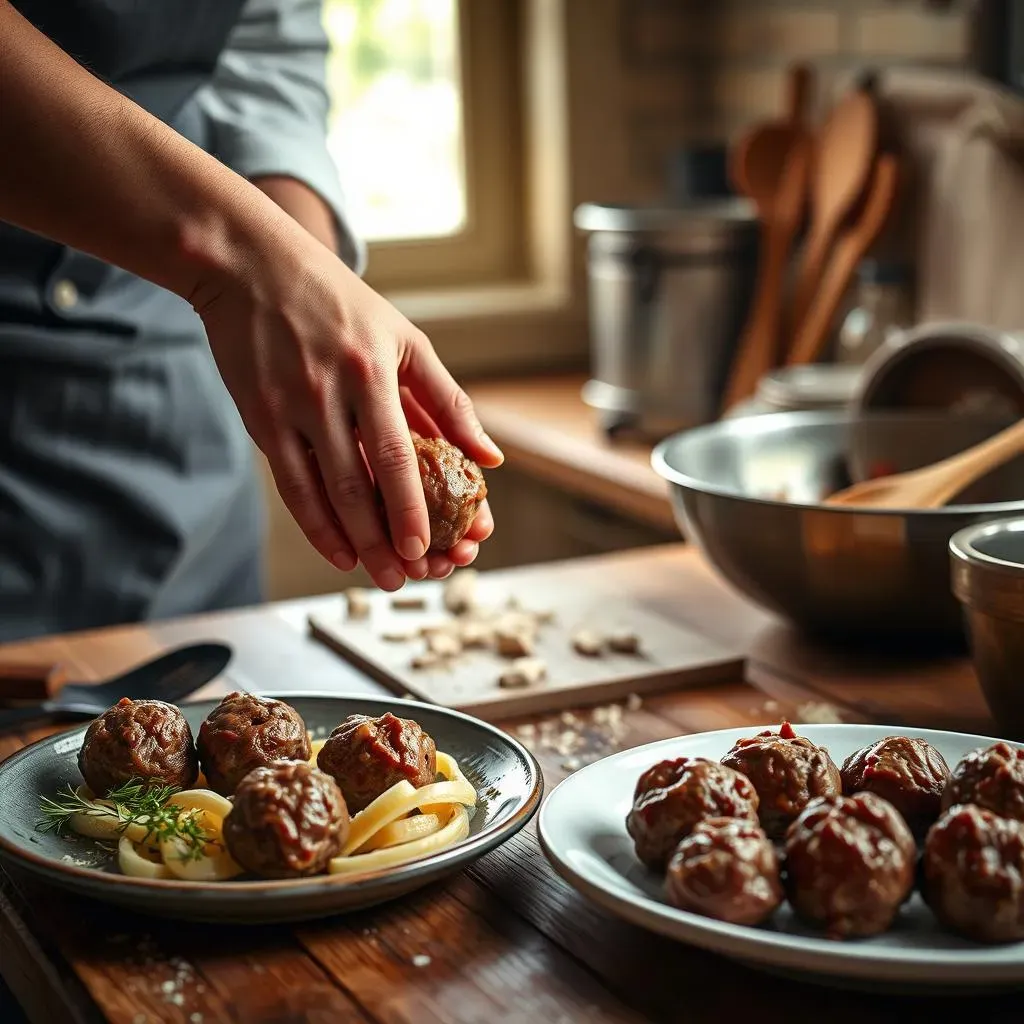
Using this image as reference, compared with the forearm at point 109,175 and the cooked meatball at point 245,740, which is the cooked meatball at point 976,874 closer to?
the cooked meatball at point 245,740

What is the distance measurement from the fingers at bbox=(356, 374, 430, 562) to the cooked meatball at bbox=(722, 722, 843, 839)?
255mm

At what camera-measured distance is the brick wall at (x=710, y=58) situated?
2627mm

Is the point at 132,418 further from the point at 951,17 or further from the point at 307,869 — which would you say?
the point at 951,17

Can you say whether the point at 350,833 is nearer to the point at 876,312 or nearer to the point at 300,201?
the point at 300,201

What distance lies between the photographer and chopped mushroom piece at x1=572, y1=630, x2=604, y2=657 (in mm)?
1282

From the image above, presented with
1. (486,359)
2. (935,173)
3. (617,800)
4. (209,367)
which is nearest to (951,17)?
(935,173)

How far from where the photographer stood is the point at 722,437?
150cm

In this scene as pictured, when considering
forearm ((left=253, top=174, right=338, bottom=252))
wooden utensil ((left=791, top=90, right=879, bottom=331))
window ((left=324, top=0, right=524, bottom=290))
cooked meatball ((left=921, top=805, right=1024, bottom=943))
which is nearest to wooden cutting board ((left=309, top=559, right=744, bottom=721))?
forearm ((left=253, top=174, right=338, bottom=252))

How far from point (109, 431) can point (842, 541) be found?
0.84 metres

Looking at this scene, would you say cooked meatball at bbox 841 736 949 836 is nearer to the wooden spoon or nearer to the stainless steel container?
the wooden spoon

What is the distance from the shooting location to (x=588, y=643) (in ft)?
4.22

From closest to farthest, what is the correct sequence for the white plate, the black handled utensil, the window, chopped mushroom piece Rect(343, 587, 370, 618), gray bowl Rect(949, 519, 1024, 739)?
the white plate, gray bowl Rect(949, 519, 1024, 739), the black handled utensil, chopped mushroom piece Rect(343, 587, 370, 618), the window

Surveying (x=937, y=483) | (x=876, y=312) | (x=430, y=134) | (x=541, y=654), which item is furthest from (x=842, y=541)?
(x=430, y=134)

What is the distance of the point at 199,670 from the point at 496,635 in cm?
A: 26
